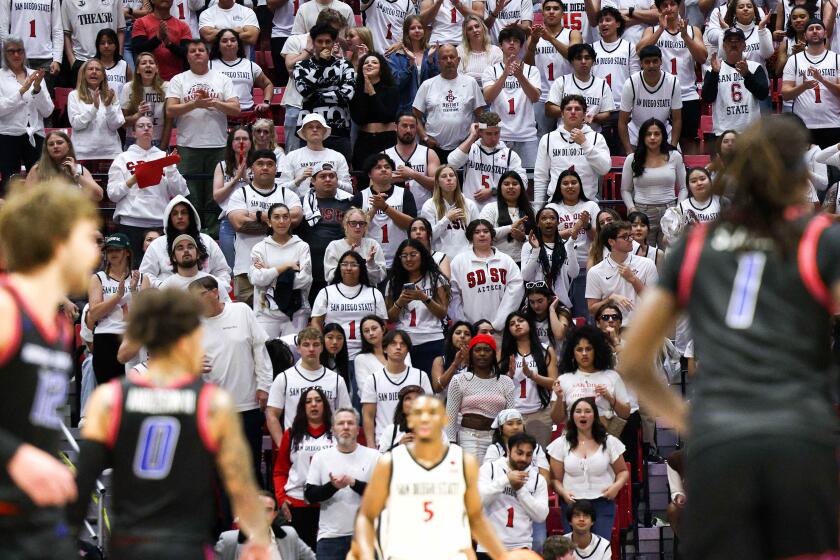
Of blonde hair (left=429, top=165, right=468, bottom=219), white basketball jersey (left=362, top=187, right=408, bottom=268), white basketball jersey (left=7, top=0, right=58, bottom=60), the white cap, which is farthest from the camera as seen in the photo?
white basketball jersey (left=7, top=0, right=58, bottom=60)

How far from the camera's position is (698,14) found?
20.8m

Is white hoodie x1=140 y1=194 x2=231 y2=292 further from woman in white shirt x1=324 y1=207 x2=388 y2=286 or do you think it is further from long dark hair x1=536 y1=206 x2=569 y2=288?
long dark hair x1=536 y1=206 x2=569 y2=288

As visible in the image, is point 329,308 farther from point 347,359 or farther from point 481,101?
point 481,101

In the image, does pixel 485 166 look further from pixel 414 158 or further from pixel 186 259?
pixel 186 259

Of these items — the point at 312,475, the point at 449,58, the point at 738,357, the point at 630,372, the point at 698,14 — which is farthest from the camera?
the point at 698,14

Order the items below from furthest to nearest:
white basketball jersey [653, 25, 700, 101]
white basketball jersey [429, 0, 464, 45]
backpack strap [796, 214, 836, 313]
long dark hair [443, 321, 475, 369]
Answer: white basketball jersey [429, 0, 464, 45], white basketball jersey [653, 25, 700, 101], long dark hair [443, 321, 475, 369], backpack strap [796, 214, 836, 313]

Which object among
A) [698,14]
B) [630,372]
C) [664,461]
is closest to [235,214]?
[664,461]

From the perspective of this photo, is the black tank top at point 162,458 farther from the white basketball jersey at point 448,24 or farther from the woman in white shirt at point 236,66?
the white basketball jersey at point 448,24

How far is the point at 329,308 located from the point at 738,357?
10.7 meters

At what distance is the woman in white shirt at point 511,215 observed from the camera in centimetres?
1577

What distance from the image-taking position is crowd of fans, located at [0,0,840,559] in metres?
13.5

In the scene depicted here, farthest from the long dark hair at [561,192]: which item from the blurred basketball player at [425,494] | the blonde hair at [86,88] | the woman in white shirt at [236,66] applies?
the blurred basketball player at [425,494]

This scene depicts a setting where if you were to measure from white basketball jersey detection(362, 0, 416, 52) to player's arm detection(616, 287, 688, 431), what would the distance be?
15596mm

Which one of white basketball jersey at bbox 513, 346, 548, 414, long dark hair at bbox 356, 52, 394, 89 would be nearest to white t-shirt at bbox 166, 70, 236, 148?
long dark hair at bbox 356, 52, 394, 89
